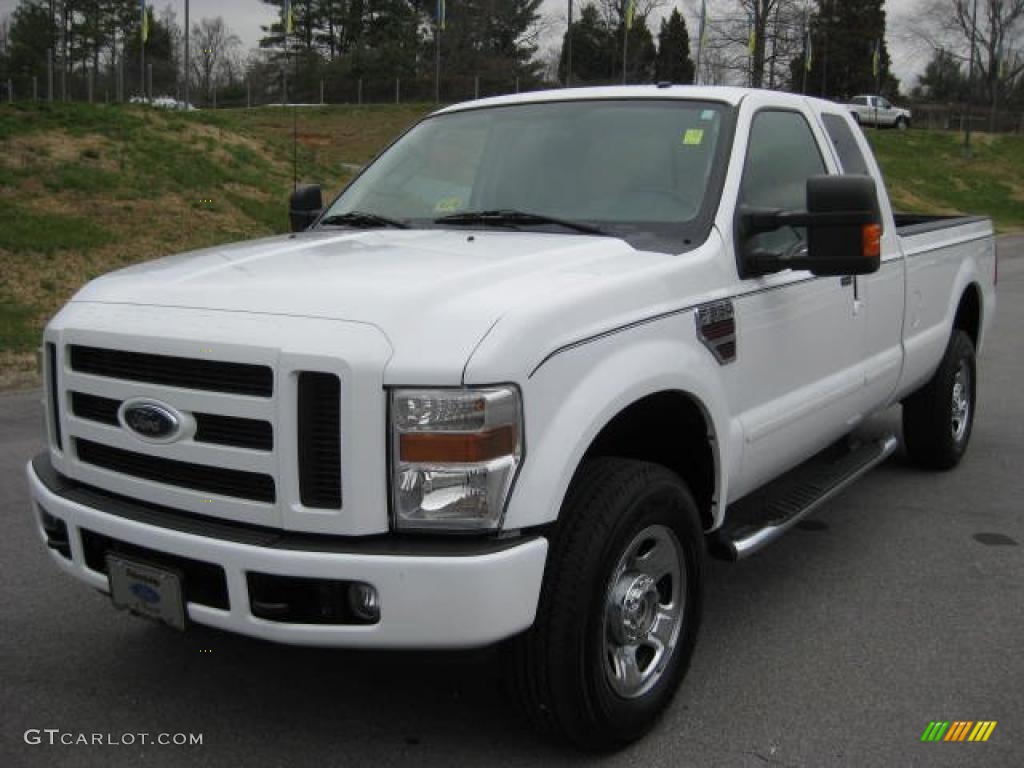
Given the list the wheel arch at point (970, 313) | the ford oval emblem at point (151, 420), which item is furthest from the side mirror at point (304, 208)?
the wheel arch at point (970, 313)

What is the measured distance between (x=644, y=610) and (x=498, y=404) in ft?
3.13

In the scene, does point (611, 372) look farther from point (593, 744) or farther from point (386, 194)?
point (386, 194)

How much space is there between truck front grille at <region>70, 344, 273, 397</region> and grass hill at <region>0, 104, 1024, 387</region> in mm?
6006

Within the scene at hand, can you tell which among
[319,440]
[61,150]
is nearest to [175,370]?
[319,440]

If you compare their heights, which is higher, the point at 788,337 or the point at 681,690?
the point at 788,337

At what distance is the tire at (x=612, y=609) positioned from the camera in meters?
2.79

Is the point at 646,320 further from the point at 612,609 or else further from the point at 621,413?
the point at 612,609

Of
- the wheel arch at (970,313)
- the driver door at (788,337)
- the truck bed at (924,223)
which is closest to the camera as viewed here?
the driver door at (788,337)

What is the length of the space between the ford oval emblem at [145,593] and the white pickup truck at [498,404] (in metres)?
0.01

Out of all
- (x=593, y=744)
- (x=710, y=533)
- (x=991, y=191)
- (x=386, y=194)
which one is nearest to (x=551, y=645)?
(x=593, y=744)

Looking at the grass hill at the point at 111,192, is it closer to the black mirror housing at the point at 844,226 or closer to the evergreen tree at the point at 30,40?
the black mirror housing at the point at 844,226

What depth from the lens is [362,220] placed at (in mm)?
4191

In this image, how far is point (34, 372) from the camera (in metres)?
8.69

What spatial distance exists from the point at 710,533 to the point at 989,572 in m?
1.66
